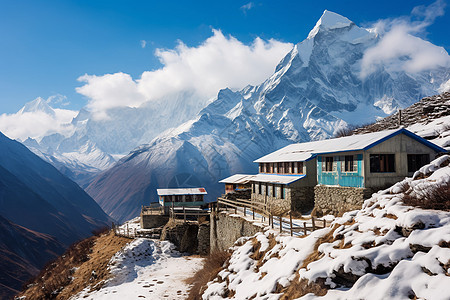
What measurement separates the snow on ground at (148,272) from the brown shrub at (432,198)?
1309cm

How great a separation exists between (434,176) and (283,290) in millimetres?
8213

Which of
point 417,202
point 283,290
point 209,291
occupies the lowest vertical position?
point 209,291

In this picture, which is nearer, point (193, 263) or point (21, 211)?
point (193, 263)

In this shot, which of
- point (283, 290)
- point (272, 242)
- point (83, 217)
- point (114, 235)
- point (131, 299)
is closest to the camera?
point (283, 290)

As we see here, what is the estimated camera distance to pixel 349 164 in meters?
20.9

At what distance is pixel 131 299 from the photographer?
1730cm

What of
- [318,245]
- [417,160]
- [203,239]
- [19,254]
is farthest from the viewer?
[19,254]

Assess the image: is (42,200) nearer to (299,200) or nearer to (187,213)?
(187,213)

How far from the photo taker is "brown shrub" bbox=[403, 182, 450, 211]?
921 centimetres

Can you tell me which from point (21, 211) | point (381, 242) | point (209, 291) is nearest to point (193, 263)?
point (209, 291)

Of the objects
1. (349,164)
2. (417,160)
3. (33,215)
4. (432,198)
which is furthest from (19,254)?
(432,198)

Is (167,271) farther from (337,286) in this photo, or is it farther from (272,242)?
(337,286)

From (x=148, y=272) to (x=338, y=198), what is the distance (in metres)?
16.5

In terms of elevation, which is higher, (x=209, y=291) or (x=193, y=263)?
(x=209, y=291)
